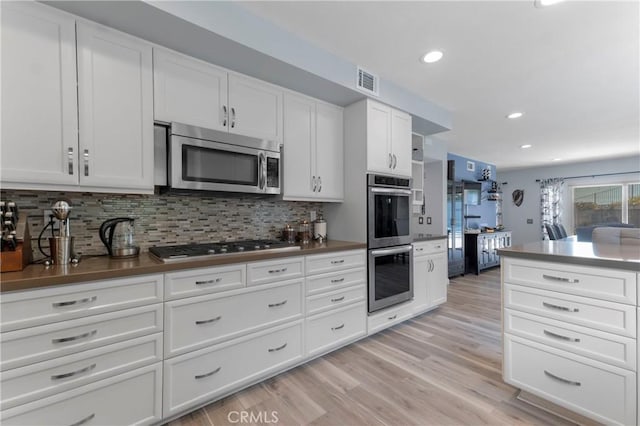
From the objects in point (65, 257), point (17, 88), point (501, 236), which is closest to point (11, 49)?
point (17, 88)

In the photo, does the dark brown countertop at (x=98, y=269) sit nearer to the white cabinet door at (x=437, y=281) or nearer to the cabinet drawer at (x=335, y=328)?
the cabinet drawer at (x=335, y=328)

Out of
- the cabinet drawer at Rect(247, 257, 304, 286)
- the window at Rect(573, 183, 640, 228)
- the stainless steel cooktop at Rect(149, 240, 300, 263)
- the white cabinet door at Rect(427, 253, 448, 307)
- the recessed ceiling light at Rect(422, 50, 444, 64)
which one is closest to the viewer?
the stainless steel cooktop at Rect(149, 240, 300, 263)

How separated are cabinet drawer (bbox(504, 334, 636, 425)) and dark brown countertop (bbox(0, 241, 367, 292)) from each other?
1729mm

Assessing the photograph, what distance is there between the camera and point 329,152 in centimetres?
269

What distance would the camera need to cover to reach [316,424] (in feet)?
5.10

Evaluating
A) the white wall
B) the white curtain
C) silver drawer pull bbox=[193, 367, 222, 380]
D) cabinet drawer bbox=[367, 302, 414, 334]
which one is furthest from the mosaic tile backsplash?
the white wall

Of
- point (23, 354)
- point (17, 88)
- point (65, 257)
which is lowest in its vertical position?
point (23, 354)

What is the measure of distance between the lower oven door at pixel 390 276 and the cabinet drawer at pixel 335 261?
13 cm

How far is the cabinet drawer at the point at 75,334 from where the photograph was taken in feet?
3.78

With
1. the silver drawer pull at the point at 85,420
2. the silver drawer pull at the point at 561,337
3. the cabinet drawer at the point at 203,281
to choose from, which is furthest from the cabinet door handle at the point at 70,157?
the silver drawer pull at the point at 561,337

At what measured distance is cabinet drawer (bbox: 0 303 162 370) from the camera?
1153mm

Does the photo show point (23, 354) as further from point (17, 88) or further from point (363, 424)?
point (363, 424)

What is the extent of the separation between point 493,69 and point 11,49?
130 inches

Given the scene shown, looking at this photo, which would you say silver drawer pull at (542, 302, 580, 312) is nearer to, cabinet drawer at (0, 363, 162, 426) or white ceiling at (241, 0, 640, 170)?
white ceiling at (241, 0, 640, 170)
